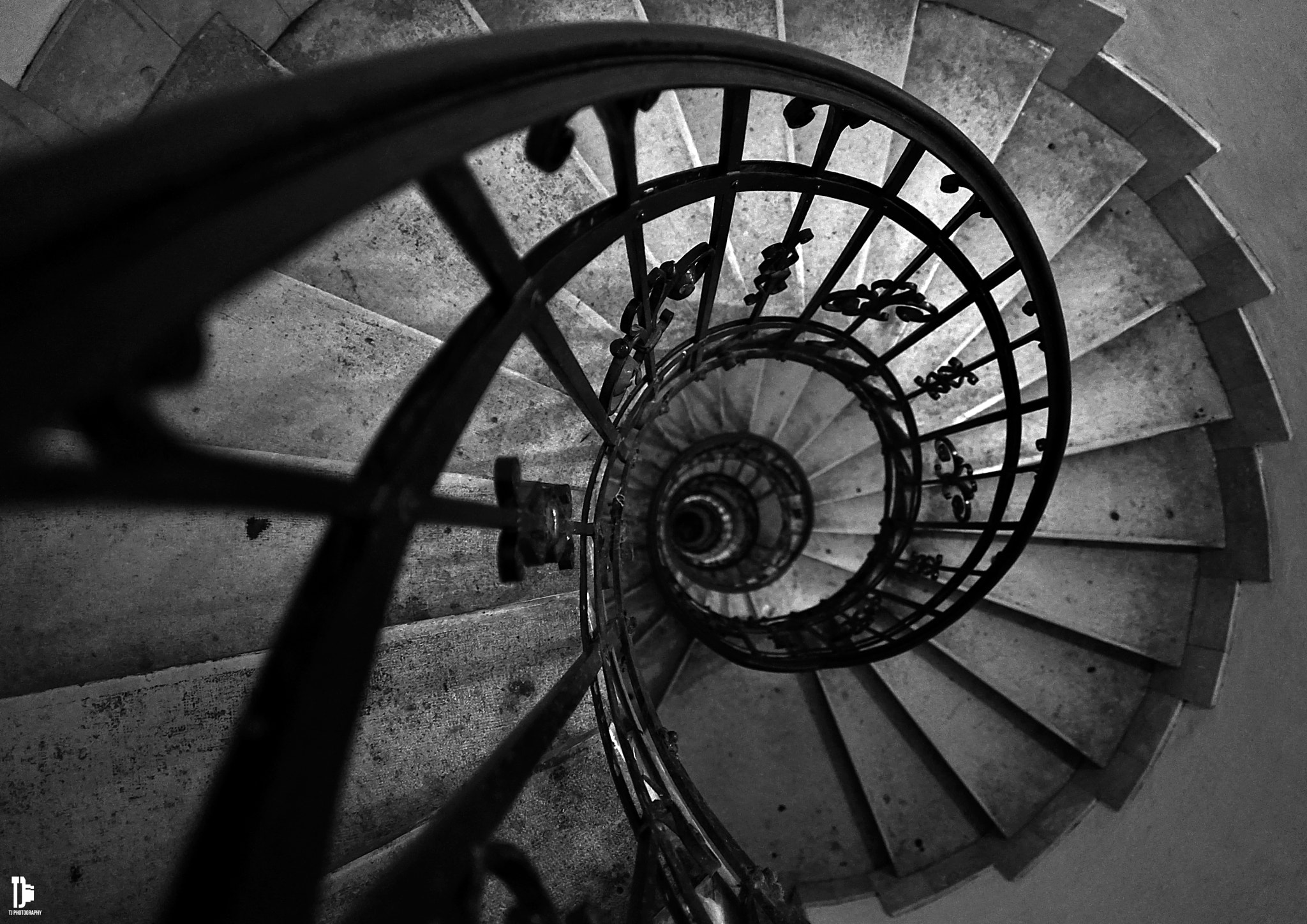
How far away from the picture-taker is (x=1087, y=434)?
15.8ft

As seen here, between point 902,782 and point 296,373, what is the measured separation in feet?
16.4

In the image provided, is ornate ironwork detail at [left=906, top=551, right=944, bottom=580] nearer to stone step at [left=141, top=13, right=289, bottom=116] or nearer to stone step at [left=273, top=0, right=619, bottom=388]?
stone step at [left=273, top=0, right=619, bottom=388]

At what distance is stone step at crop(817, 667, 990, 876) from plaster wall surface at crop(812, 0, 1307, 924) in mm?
500

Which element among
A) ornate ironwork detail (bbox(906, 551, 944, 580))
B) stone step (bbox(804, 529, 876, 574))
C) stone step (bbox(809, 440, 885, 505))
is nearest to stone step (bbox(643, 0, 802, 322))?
ornate ironwork detail (bbox(906, 551, 944, 580))

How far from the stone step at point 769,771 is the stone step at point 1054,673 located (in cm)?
131

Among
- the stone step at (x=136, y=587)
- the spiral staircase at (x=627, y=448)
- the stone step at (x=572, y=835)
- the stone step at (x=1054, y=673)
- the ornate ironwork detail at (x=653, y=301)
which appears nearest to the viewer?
the spiral staircase at (x=627, y=448)

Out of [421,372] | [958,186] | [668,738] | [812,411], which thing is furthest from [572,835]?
[812,411]

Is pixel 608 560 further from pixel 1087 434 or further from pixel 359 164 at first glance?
pixel 1087 434

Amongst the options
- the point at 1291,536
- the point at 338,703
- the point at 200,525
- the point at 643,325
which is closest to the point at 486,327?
the point at 338,703

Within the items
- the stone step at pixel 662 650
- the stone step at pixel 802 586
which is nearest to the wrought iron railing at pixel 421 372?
the stone step at pixel 662 650

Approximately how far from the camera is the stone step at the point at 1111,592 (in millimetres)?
4977

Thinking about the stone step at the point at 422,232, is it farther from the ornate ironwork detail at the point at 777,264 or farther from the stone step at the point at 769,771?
the stone step at the point at 769,771

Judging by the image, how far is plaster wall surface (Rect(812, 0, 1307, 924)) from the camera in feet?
13.1

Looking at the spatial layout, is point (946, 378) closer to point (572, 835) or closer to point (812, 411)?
point (812, 411)
